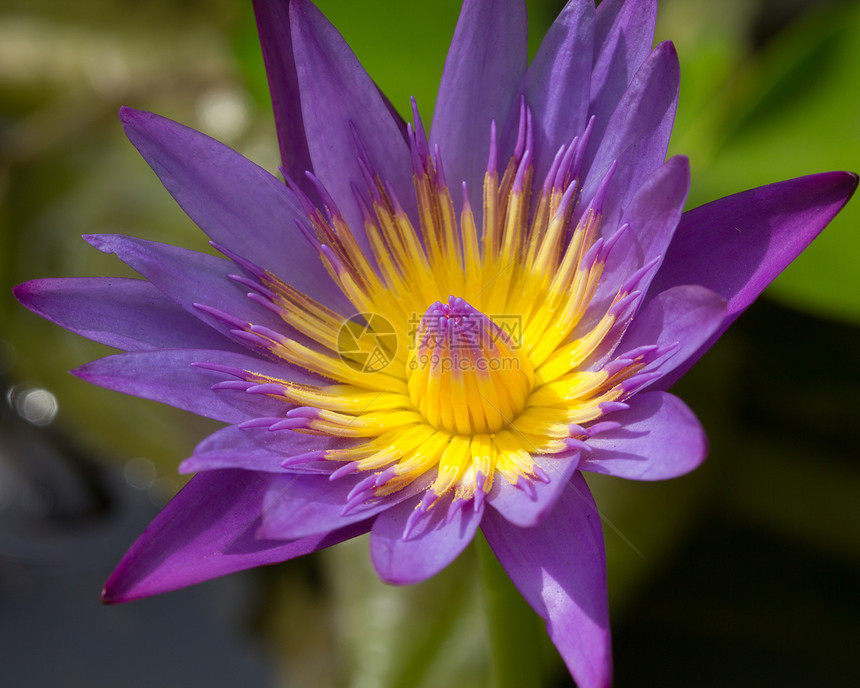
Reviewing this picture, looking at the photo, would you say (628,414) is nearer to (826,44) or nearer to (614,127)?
(614,127)

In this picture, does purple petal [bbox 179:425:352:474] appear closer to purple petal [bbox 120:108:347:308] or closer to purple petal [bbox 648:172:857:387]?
purple petal [bbox 120:108:347:308]

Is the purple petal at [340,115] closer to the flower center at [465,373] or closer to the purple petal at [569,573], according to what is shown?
the flower center at [465,373]

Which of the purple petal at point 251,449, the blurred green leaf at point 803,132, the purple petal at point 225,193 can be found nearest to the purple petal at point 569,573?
the purple petal at point 251,449

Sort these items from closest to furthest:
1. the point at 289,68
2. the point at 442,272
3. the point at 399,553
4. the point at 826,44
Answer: the point at 399,553 → the point at 289,68 → the point at 442,272 → the point at 826,44

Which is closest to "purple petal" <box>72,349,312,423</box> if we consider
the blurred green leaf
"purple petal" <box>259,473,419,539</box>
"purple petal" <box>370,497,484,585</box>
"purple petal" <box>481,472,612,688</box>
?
"purple petal" <box>259,473,419,539</box>

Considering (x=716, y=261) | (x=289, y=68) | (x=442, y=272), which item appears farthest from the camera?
(x=442, y=272)

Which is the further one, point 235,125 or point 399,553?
point 235,125

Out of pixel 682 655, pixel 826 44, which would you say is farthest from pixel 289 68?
pixel 682 655
